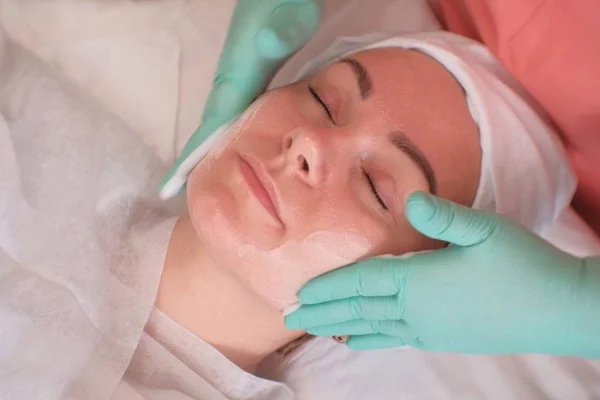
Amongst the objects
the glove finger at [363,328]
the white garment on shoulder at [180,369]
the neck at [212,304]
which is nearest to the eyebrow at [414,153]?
the glove finger at [363,328]

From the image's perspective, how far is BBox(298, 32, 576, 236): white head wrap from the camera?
1013 millimetres

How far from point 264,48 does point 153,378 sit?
0.58 meters

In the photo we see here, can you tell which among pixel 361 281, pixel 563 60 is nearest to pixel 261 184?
pixel 361 281

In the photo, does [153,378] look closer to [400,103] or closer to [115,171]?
[115,171]

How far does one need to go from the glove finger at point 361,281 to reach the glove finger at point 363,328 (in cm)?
7

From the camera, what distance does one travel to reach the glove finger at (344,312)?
3.14 feet

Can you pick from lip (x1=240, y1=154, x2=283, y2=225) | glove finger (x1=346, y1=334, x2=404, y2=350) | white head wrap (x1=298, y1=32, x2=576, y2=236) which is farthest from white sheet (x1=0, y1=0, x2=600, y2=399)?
lip (x1=240, y1=154, x2=283, y2=225)

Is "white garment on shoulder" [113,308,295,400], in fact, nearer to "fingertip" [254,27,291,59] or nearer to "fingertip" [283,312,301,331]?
"fingertip" [283,312,301,331]

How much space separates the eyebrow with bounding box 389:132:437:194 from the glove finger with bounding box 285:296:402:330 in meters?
0.18

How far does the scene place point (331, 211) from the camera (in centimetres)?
95

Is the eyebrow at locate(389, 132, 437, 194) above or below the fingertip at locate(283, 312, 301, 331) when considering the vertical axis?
above

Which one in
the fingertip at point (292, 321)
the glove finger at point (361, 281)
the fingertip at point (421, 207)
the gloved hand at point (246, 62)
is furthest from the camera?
the gloved hand at point (246, 62)

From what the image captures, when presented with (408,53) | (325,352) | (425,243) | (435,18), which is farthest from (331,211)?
(435,18)

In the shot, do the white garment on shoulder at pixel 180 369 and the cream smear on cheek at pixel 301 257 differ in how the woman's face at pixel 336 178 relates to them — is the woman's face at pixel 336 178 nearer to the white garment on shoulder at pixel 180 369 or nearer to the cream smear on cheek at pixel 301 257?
the cream smear on cheek at pixel 301 257
